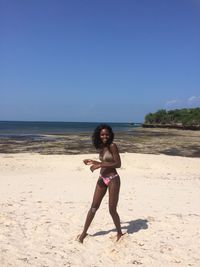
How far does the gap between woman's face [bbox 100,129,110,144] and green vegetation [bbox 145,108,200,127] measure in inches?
4416

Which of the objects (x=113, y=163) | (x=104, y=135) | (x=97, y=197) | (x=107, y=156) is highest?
(x=104, y=135)

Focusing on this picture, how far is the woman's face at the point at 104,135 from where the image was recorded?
6.06 metres

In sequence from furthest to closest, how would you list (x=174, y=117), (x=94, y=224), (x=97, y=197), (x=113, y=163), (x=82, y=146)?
(x=174, y=117) < (x=82, y=146) < (x=94, y=224) < (x=97, y=197) < (x=113, y=163)

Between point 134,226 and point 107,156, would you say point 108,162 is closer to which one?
point 107,156

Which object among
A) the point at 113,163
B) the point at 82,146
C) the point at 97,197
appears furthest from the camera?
the point at 82,146

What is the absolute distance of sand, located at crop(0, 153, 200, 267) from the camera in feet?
18.9

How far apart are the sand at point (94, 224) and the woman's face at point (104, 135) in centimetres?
167

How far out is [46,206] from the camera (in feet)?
28.2

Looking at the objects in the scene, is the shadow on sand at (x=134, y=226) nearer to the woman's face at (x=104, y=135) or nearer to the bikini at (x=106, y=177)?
the bikini at (x=106, y=177)

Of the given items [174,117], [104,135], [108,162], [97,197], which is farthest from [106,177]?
[174,117]

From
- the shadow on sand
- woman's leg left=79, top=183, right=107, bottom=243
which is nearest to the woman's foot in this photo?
woman's leg left=79, top=183, right=107, bottom=243

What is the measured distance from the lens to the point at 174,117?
138625 mm

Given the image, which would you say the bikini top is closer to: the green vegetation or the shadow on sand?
the shadow on sand

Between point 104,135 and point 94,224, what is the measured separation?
6.66 feet
